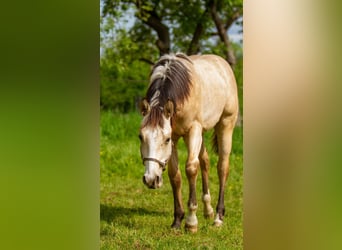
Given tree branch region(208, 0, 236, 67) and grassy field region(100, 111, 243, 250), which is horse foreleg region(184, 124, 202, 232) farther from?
tree branch region(208, 0, 236, 67)

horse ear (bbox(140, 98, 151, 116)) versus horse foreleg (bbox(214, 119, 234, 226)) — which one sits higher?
horse ear (bbox(140, 98, 151, 116))

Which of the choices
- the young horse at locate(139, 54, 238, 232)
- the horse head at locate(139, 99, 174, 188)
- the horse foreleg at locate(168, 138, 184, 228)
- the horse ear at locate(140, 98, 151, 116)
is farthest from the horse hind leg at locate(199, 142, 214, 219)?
the horse ear at locate(140, 98, 151, 116)

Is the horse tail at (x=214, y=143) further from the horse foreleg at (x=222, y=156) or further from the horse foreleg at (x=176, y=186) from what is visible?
the horse foreleg at (x=176, y=186)

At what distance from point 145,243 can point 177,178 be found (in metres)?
0.37

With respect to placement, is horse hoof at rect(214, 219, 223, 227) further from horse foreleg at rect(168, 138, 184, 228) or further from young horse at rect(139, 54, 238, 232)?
horse foreleg at rect(168, 138, 184, 228)

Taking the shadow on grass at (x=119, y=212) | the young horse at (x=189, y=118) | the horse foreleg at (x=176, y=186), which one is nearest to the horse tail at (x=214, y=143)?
the young horse at (x=189, y=118)

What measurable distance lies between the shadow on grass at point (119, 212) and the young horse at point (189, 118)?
14 cm

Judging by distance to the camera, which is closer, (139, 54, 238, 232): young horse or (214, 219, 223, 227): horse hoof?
(139, 54, 238, 232): young horse

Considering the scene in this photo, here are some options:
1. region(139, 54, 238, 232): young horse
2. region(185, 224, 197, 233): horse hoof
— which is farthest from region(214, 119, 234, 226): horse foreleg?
region(185, 224, 197, 233): horse hoof

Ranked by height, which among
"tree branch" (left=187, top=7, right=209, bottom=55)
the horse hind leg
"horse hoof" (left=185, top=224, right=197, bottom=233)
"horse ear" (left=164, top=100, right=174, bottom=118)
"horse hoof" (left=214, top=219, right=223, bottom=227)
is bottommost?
"horse hoof" (left=185, top=224, right=197, bottom=233)

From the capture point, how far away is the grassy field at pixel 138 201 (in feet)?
13.2

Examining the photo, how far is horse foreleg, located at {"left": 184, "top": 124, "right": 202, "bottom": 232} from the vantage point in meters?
4.04
